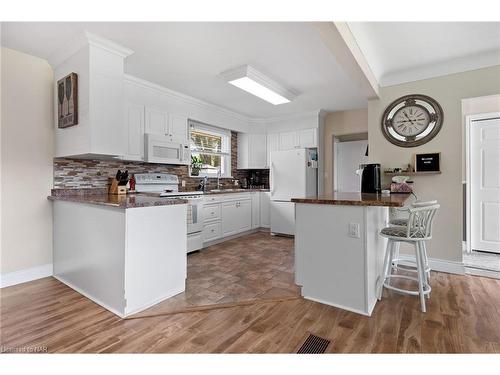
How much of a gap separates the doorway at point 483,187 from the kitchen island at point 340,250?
257 centimetres

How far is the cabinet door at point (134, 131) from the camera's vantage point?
3.40 m

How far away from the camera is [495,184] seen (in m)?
3.69

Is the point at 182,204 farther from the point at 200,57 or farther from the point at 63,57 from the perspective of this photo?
the point at 63,57

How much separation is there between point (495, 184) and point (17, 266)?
616 cm

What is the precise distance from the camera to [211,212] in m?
4.16

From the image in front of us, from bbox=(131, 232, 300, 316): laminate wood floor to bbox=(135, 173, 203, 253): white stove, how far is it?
0.24m

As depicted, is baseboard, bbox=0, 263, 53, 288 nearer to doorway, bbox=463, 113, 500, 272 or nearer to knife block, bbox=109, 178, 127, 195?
knife block, bbox=109, 178, 127, 195

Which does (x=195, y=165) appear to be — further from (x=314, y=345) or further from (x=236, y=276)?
(x=314, y=345)

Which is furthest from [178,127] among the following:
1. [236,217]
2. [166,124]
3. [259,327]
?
[259,327]

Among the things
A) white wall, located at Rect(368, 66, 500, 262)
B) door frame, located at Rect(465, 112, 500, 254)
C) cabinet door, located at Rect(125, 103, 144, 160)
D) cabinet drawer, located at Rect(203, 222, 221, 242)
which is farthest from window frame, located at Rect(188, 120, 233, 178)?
door frame, located at Rect(465, 112, 500, 254)

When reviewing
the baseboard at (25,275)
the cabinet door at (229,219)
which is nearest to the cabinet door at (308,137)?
the cabinet door at (229,219)

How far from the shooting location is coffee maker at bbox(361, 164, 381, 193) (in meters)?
2.98

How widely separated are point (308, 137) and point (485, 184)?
9.25ft
